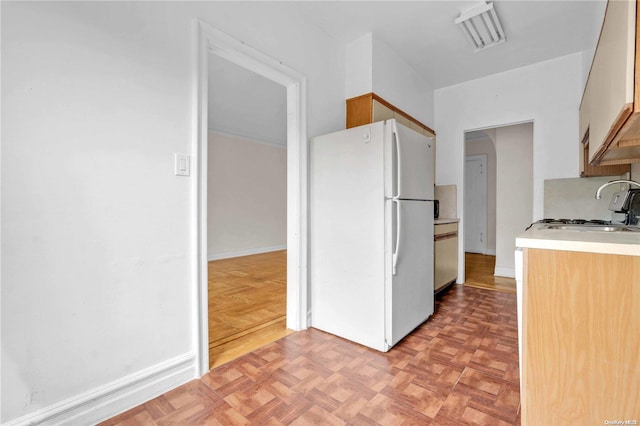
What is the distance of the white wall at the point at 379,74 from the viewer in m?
2.69

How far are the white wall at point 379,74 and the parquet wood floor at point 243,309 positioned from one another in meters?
2.16

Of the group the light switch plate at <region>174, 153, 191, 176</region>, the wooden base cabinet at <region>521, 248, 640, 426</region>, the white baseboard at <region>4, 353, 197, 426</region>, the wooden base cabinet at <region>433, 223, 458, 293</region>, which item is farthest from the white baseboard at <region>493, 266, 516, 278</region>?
the light switch plate at <region>174, 153, 191, 176</region>

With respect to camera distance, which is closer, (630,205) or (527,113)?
(630,205)

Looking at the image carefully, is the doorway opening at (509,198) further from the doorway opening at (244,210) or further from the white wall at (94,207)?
the white wall at (94,207)

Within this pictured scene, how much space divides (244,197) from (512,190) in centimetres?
445

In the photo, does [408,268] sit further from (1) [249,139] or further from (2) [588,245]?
(1) [249,139]

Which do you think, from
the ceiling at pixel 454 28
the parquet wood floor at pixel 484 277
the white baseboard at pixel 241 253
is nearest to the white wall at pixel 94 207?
the ceiling at pixel 454 28

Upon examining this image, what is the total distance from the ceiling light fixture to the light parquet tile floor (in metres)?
2.51

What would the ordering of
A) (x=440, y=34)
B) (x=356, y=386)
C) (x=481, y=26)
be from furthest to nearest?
(x=440, y=34) → (x=481, y=26) → (x=356, y=386)

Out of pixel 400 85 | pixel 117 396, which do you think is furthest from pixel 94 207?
pixel 400 85

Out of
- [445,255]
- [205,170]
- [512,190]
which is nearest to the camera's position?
[205,170]

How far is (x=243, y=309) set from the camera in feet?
9.12

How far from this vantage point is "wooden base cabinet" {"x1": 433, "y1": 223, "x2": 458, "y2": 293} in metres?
3.06

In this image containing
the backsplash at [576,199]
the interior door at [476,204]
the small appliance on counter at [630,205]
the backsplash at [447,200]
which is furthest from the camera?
the interior door at [476,204]
